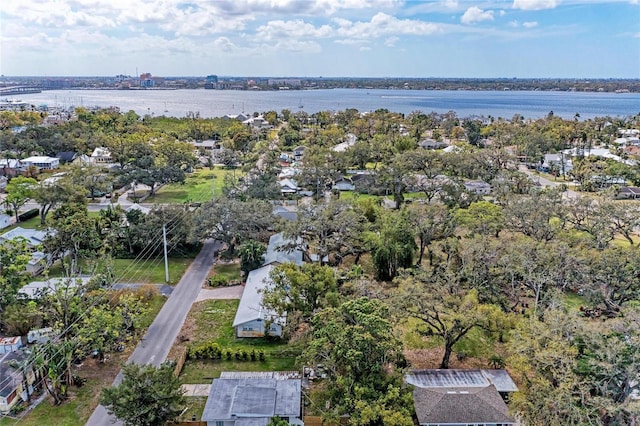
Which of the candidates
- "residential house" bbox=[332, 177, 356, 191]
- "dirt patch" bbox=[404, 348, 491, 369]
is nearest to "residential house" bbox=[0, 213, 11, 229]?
"residential house" bbox=[332, 177, 356, 191]

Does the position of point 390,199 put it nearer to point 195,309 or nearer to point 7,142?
point 195,309

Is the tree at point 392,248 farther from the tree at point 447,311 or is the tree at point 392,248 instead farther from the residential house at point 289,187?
the residential house at point 289,187

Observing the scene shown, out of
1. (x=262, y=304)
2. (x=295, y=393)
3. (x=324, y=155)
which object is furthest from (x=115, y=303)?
(x=324, y=155)

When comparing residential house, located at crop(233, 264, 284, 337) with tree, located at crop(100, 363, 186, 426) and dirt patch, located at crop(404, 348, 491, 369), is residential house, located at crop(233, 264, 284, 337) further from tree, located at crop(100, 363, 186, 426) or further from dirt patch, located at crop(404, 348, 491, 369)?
tree, located at crop(100, 363, 186, 426)

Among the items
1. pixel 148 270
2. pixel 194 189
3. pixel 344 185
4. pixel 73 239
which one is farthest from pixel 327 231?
pixel 194 189

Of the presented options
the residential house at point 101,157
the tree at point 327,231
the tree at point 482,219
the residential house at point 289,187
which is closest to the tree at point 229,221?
the tree at point 327,231

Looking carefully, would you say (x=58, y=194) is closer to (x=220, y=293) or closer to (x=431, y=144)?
(x=220, y=293)

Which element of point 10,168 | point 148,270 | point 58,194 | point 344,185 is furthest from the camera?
point 10,168
